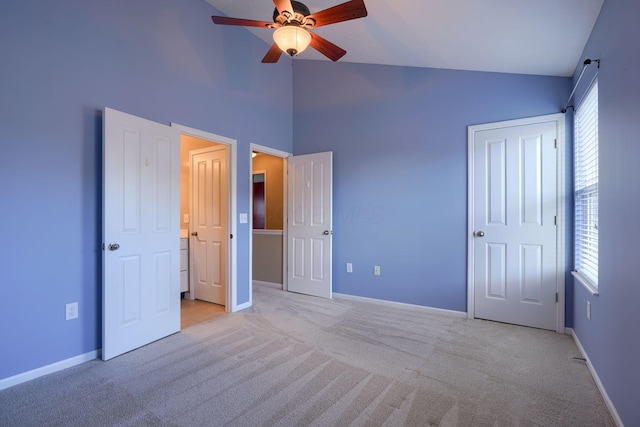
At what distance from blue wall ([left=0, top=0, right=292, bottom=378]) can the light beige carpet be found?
0.43 meters

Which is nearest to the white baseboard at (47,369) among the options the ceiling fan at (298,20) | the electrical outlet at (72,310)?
the electrical outlet at (72,310)

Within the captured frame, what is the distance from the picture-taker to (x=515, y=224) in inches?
124

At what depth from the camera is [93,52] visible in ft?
8.02

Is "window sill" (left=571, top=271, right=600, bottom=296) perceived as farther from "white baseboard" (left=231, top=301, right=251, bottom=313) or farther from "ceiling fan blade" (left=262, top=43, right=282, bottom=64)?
"white baseboard" (left=231, top=301, right=251, bottom=313)

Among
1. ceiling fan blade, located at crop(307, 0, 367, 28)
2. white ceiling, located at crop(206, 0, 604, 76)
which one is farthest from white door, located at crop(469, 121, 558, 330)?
ceiling fan blade, located at crop(307, 0, 367, 28)

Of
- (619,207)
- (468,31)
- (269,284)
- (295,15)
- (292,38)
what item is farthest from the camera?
(269,284)

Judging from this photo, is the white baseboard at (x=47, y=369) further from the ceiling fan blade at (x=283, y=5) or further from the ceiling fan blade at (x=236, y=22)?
the ceiling fan blade at (x=283, y=5)

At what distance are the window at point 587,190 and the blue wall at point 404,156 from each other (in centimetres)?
53

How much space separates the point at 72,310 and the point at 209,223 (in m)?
1.86

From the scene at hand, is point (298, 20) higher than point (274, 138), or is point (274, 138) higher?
point (298, 20)

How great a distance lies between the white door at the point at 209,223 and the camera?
386 cm

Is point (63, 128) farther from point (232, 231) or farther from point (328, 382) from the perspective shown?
point (328, 382)

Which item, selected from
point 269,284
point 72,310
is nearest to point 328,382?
point 72,310

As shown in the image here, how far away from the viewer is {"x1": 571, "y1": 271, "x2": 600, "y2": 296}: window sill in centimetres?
213
